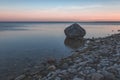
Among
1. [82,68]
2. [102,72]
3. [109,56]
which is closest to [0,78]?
[82,68]

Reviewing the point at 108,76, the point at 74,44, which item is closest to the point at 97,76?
the point at 108,76

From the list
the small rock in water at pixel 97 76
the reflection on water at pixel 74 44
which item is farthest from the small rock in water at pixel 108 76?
the reflection on water at pixel 74 44

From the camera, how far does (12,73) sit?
14250 mm

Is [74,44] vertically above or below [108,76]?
below

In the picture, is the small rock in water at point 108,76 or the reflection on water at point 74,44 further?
the reflection on water at point 74,44

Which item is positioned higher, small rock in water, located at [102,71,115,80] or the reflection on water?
small rock in water, located at [102,71,115,80]

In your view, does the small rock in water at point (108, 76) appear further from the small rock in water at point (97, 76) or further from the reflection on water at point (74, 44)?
the reflection on water at point (74, 44)

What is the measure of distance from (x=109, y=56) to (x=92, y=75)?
5001mm

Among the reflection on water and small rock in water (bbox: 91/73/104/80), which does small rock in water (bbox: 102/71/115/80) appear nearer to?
small rock in water (bbox: 91/73/104/80)

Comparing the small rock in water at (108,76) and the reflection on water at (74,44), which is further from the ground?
the small rock in water at (108,76)

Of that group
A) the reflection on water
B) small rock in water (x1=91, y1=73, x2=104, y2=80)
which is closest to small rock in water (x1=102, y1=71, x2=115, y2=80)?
small rock in water (x1=91, y1=73, x2=104, y2=80)

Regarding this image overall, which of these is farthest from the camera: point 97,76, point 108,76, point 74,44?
point 74,44

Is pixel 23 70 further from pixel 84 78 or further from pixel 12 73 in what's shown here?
pixel 84 78

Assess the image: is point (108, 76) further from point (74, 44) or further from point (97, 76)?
point (74, 44)
